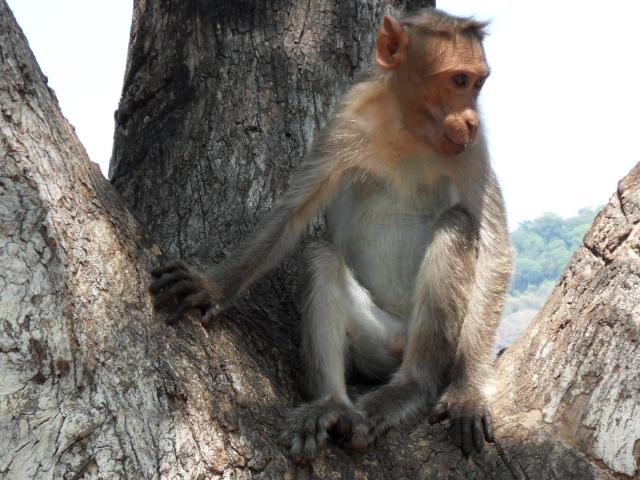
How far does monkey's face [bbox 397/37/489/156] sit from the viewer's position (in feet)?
15.3

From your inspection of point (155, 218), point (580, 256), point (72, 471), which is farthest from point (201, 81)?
point (72, 471)

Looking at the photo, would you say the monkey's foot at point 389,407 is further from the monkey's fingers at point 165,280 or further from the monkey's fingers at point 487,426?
the monkey's fingers at point 165,280

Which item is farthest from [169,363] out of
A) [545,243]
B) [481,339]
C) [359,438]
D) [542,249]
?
[545,243]

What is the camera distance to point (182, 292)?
3.78 meters

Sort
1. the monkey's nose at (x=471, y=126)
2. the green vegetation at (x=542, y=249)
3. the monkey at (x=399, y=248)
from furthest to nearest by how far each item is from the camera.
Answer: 1. the green vegetation at (x=542, y=249)
2. the monkey's nose at (x=471, y=126)
3. the monkey at (x=399, y=248)

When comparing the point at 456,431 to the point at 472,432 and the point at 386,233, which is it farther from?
the point at 386,233

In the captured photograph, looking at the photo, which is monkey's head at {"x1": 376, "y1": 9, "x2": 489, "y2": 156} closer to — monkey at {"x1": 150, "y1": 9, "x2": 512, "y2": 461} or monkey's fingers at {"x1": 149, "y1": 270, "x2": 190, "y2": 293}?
monkey at {"x1": 150, "y1": 9, "x2": 512, "y2": 461}

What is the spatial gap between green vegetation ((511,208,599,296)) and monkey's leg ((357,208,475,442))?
179 feet

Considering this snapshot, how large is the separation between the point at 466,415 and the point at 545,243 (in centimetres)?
7092

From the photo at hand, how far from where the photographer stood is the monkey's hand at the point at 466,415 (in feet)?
12.2

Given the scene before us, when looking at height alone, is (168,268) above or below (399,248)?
below

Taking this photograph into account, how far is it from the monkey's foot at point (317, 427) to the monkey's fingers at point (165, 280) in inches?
31.0

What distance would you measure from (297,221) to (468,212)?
0.97 m

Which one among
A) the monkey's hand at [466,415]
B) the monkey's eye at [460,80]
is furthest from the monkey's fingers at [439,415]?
the monkey's eye at [460,80]
